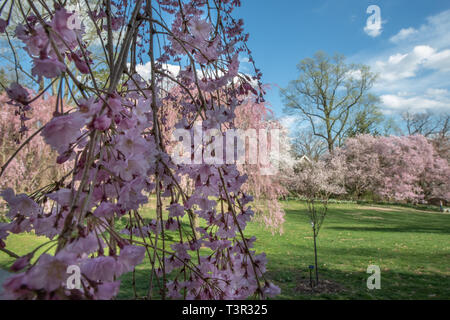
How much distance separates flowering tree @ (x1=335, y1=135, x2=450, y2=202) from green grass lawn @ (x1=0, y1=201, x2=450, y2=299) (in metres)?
5.97

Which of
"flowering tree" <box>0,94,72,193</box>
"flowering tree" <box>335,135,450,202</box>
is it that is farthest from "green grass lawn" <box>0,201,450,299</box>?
"flowering tree" <box>335,135,450,202</box>

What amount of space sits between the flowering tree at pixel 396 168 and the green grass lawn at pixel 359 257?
597 cm

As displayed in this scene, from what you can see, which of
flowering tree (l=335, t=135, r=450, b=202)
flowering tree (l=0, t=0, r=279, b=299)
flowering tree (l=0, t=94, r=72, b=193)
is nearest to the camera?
flowering tree (l=0, t=0, r=279, b=299)

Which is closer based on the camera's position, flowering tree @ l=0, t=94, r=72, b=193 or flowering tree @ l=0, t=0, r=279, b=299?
flowering tree @ l=0, t=0, r=279, b=299

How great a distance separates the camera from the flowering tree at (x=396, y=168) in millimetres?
14359

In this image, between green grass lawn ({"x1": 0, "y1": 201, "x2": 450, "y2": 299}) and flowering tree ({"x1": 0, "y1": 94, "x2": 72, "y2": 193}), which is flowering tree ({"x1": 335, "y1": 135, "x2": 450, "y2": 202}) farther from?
flowering tree ({"x1": 0, "y1": 94, "x2": 72, "y2": 193})

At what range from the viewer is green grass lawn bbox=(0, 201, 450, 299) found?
11.8 feet

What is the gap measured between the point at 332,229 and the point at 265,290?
8.07m

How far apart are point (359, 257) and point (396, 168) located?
11760mm

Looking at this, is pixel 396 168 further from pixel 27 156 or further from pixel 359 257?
pixel 27 156

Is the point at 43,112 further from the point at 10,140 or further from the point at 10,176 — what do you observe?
the point at 10,176

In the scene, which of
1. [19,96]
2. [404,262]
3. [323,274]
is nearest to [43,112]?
[323,274]

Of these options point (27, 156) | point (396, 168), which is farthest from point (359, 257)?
point (396, 168)
